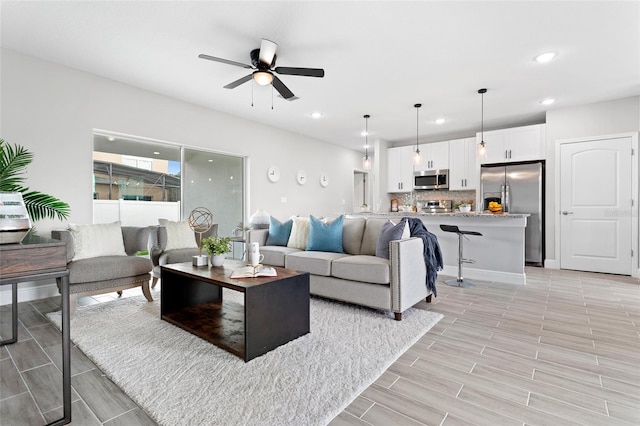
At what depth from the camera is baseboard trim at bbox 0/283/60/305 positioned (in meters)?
3.22

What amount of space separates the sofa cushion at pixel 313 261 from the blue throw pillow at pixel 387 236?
0.45 metres

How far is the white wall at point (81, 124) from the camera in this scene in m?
3.32

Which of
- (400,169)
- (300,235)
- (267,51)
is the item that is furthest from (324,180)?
(267,51)

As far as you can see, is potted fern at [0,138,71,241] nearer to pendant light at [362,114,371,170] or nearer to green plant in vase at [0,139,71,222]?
green plant in vase at [0,139,71,222]

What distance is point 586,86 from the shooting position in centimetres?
417

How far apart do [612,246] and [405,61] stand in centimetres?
436

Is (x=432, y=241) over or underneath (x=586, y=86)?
underneath

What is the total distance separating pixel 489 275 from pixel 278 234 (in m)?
2.99

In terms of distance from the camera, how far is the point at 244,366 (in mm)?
1905

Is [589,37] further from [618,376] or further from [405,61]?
[618,376]

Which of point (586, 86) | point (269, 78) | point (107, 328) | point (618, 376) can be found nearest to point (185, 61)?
point (269, 78)

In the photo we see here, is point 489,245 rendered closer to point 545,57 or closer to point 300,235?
point 545,57

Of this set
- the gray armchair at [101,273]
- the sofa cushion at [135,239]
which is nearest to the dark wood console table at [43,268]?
the gray armchair at [101,273]

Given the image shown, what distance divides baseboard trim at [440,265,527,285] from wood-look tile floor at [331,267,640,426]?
815 millimetres
